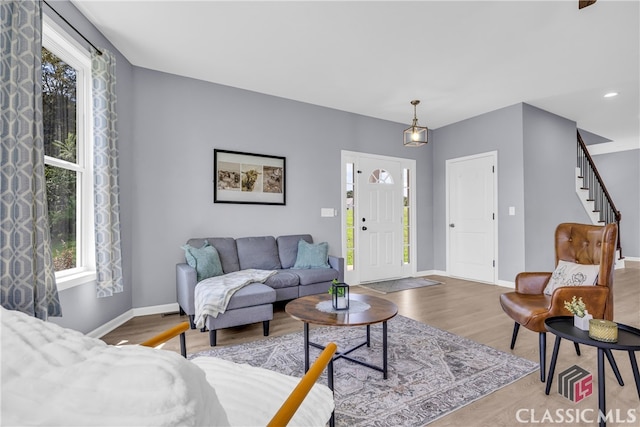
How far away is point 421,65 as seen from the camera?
11.3 feet

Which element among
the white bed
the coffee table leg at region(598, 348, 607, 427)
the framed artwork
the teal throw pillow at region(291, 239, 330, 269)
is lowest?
the coffee table leg at region(598, 348, 607, 427)

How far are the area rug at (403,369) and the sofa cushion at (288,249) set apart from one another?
1179 millimetres

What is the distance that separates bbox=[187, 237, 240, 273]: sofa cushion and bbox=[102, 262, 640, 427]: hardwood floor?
70 centimetres

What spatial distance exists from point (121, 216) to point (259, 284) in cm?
162

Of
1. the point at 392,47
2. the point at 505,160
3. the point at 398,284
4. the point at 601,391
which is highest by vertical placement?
the point at 392,47

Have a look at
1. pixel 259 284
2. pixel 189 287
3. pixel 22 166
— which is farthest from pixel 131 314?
pixel 22 166

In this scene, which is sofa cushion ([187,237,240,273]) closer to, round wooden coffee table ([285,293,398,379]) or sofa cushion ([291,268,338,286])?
sofa cushion ([291,268,338,286])

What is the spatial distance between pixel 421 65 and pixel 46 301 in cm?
382

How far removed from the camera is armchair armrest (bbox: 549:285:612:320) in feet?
6.69

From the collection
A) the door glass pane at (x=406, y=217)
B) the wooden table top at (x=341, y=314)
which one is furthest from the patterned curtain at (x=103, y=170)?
the door glass pane at (x=406, y=217)

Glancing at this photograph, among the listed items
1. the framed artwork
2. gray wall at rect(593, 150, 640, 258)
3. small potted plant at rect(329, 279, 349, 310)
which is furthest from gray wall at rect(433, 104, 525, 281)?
gray wall at rect(593, 150, 640, 258)

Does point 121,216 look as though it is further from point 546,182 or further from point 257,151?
point 546,182

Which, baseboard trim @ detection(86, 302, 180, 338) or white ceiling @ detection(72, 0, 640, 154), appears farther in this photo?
baseboard trim @ detection(86, 302, 180, 338)

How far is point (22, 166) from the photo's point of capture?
161 centimetres
